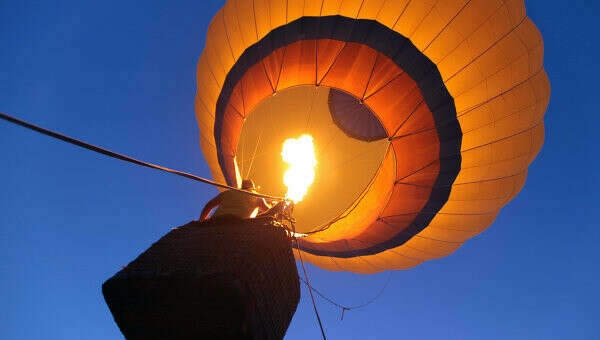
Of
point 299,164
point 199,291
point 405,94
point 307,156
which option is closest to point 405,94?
point 405,94

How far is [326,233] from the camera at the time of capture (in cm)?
391

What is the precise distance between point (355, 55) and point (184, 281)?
2.75 m

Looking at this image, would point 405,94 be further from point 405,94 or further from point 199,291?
point 199,291

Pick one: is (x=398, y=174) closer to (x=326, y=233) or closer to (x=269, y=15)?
(x=326, y=233)

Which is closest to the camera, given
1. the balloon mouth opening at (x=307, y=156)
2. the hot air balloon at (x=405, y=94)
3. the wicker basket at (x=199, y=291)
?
the wicker basket at (x=199, y=291)

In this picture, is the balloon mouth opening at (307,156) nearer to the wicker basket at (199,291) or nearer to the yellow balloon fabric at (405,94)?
the yellow balloon fabric at (405,94)

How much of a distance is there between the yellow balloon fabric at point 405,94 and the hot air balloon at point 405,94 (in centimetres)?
1

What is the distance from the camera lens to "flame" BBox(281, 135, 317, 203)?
422 centimetres

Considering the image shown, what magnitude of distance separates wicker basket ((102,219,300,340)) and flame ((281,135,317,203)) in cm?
265

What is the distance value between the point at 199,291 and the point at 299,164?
3290mm

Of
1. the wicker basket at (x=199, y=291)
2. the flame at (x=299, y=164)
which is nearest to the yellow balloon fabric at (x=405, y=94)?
the flame at (x=299, y=164)

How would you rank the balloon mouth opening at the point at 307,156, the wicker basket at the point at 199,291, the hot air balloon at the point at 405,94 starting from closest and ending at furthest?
the wicker basket at the point at 199,291, the hot air balloon at the point at 405,94, the balloon mouth opening at the point at 307,156

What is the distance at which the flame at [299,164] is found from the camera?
422 cm

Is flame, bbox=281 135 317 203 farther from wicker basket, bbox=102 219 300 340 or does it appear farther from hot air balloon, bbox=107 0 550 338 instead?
wicker basket, bbox=102 219 300 340
